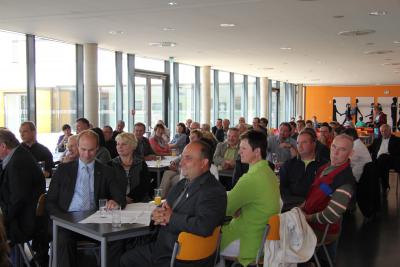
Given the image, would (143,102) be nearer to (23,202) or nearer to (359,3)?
(359,3)

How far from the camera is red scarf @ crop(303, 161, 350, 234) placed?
3.54 metres

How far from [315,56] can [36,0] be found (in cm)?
903

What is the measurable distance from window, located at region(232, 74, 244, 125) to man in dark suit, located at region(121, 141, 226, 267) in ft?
54.9

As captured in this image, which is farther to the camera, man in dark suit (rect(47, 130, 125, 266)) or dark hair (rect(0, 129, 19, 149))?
dark hair (rect(0, 129, 19, 149))

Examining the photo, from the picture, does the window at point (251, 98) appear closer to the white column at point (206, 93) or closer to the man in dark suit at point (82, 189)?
the white column at point (206, 93)

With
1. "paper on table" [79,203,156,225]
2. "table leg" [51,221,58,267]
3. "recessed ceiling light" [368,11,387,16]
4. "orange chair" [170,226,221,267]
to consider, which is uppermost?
"recessed ceiling light" [368,11,387,16]

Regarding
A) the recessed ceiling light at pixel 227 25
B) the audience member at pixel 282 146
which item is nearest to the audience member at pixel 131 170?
the audience member at pixel 282 146

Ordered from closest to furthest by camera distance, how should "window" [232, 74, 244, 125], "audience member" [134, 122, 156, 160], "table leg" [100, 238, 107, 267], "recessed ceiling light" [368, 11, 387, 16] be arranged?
1. "table leg" [100, 238, 107, 267]
2. "recessed ceiling light" [368, 11, 387, 16]
3. "audience member" [134, 122, 156, 160]
4. "window" [232, 74, 244, 125]

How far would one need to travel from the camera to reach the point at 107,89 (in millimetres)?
12242

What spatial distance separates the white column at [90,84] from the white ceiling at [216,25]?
1.23 feet

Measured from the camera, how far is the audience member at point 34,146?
5.38m

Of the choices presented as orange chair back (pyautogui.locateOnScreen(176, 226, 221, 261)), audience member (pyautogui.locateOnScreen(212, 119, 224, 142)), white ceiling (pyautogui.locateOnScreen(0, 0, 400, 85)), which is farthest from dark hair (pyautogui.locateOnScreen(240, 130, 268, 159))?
audience member (pyautogui.locateOnScreen(212, 119, 224, 142))

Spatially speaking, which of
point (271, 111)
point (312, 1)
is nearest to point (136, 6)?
point (312, 1)

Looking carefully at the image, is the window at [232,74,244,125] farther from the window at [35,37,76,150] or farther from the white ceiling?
the window at [35,37,76,150]
